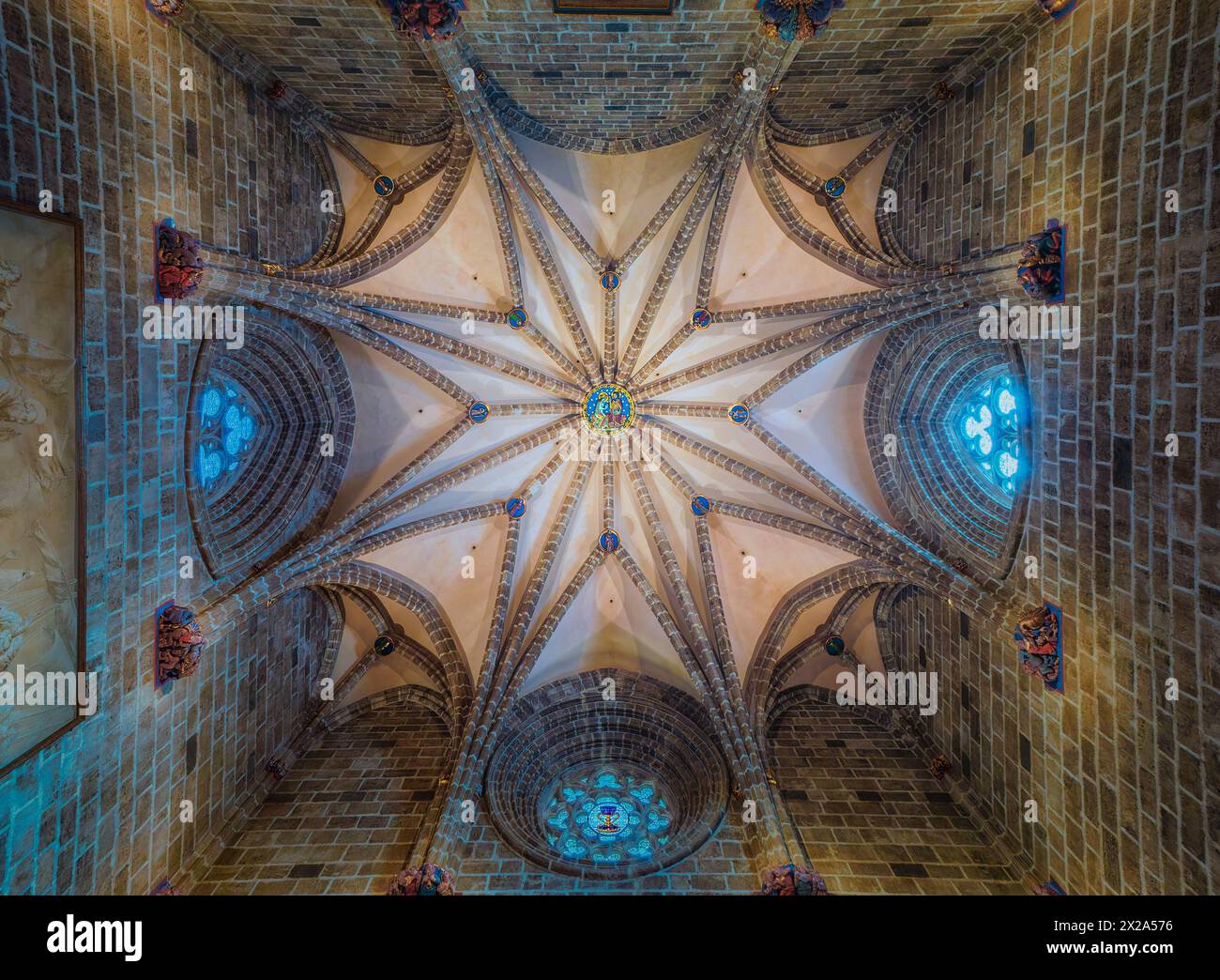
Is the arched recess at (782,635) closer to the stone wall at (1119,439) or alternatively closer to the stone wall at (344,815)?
the stone wall at (1119,439)

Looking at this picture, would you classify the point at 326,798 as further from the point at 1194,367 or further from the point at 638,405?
the point at 1194,367

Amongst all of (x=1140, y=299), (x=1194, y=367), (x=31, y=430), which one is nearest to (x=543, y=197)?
(x=31, y=430)

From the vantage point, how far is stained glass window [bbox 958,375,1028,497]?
10.6m

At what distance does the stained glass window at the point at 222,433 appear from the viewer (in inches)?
412

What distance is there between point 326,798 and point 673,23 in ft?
50.1

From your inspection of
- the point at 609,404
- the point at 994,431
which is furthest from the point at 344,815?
the point at 994,431

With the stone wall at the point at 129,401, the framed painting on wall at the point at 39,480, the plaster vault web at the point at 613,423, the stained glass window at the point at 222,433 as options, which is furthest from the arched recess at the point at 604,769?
the stained glass window at the point at 222,433

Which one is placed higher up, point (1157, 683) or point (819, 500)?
point (819, 500)

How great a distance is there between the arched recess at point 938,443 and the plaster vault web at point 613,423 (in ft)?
1.16

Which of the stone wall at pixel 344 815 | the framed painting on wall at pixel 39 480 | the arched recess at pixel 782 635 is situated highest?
the framed painting on wall at pixel 39 480

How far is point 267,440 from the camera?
1227cm

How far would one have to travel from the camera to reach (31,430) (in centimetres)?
670

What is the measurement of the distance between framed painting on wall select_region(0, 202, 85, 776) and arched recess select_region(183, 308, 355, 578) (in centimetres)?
215
